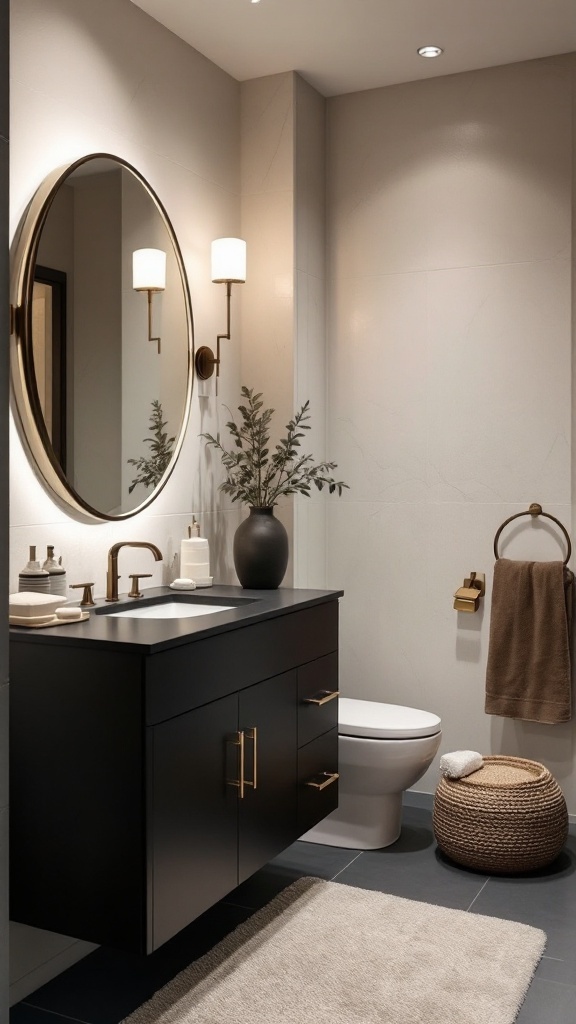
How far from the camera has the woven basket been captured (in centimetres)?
270

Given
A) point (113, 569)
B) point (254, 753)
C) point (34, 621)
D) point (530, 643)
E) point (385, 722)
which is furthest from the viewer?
point (530, 643)

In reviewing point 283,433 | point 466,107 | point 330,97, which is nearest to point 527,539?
point 283,433

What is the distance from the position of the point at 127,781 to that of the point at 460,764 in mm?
1320

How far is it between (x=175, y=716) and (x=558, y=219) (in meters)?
2.17

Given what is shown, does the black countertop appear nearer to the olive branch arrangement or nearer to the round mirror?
the round mirror

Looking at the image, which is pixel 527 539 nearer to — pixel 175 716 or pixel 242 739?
pixel 242 739

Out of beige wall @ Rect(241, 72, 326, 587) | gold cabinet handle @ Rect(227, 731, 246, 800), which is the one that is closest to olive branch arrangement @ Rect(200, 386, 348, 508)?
beige wall @ Rect(241, 72, 326, 587)

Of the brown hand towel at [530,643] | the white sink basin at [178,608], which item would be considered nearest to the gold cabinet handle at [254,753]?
the white sink basin at [178,608]

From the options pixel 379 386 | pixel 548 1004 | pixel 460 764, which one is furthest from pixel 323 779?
pixel 379 386

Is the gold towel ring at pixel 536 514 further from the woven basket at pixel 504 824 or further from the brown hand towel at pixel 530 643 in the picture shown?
the woven basket at pixel 504 824

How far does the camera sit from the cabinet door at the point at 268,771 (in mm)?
2230

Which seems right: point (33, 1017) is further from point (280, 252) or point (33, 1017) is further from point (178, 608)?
point (280, 252)

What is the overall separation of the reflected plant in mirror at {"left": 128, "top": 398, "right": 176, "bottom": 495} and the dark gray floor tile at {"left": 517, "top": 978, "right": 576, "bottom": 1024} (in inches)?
63.0

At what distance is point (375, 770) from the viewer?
2869mm
